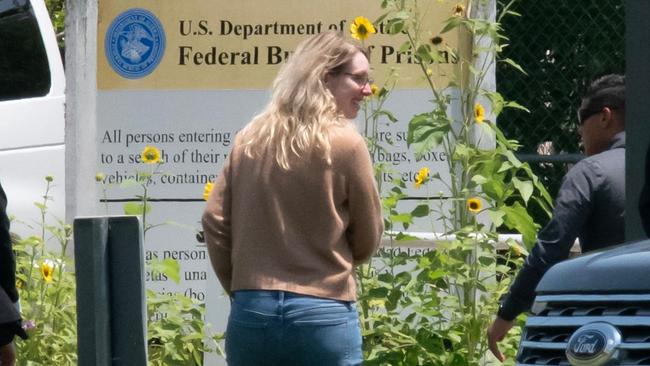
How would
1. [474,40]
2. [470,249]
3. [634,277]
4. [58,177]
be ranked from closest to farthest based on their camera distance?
1. [634,277]
2. [470,249]
3. [474,40]
4. [58,177]

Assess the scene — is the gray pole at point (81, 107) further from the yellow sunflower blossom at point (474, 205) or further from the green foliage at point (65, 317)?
the yellow sunflower blossom at point (474, 205)

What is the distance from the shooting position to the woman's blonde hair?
4.29 m

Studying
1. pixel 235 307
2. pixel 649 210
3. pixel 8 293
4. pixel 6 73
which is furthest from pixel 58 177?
pixel 649 210

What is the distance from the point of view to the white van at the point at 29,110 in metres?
7.61

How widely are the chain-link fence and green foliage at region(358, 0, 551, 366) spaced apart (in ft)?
3.58

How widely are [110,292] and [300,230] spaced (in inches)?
25.2

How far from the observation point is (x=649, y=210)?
13.8 feet

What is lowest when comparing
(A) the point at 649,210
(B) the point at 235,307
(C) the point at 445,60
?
(B) the point at 235,307

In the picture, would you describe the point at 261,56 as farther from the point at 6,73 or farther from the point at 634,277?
the point at 634,277

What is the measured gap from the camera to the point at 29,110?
775 cm

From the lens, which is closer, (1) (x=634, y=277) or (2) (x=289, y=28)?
(1) (x=634, y=277)

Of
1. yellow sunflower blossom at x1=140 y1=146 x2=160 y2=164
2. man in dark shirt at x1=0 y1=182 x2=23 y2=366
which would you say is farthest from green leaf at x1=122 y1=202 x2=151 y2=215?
man in dark shirt at x1=0 y1=182 x2=23 y2=366

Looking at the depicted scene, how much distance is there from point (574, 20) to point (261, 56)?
4.90 ft

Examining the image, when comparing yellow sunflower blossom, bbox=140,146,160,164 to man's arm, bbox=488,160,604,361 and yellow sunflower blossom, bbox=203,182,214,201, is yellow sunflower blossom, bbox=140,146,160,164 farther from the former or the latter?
man's arm, bbox=488,160,604,361
